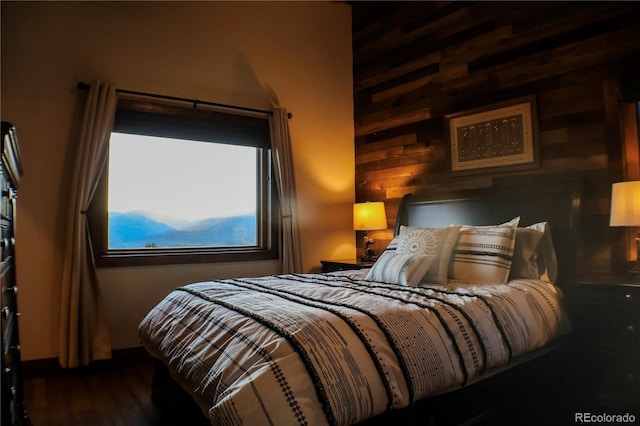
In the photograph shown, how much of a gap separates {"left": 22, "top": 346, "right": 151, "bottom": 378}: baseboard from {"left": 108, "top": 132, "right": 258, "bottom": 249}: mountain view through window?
0.84m

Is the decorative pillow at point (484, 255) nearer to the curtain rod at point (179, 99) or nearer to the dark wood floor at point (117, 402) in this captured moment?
the dark wood floor at point (117, 402)

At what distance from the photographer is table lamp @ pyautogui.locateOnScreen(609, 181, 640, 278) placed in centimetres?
223

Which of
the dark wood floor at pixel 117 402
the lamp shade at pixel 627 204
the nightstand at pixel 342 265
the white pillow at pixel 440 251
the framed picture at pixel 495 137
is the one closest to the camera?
the dark wood floor at pixel 117 402

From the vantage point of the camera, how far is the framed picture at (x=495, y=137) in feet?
10.0

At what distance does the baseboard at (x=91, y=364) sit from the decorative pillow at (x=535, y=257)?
2.80m

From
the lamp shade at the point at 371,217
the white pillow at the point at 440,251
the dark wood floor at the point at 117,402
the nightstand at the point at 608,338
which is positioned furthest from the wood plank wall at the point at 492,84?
the dark wood floor at the point at 117,402

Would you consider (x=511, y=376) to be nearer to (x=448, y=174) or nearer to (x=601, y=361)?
(x=601, y=361)

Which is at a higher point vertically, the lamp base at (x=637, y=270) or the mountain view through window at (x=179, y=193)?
the mountain view through window at (x=179, y=193)

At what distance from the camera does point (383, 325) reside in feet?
5.15

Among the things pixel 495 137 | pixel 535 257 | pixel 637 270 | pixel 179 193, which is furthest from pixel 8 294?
pixel 495 137

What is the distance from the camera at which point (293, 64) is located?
13.8 ft

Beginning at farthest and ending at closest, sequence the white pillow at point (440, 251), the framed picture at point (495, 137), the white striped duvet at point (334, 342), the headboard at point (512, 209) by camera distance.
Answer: the framed picture at point (495, 137) → the headboard at point (512, 209) → the white pillow at point (440, 251) → the white striped duvet at point (334, 342)

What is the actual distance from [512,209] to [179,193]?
2.72 m

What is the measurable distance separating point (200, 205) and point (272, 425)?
9.41 feet
